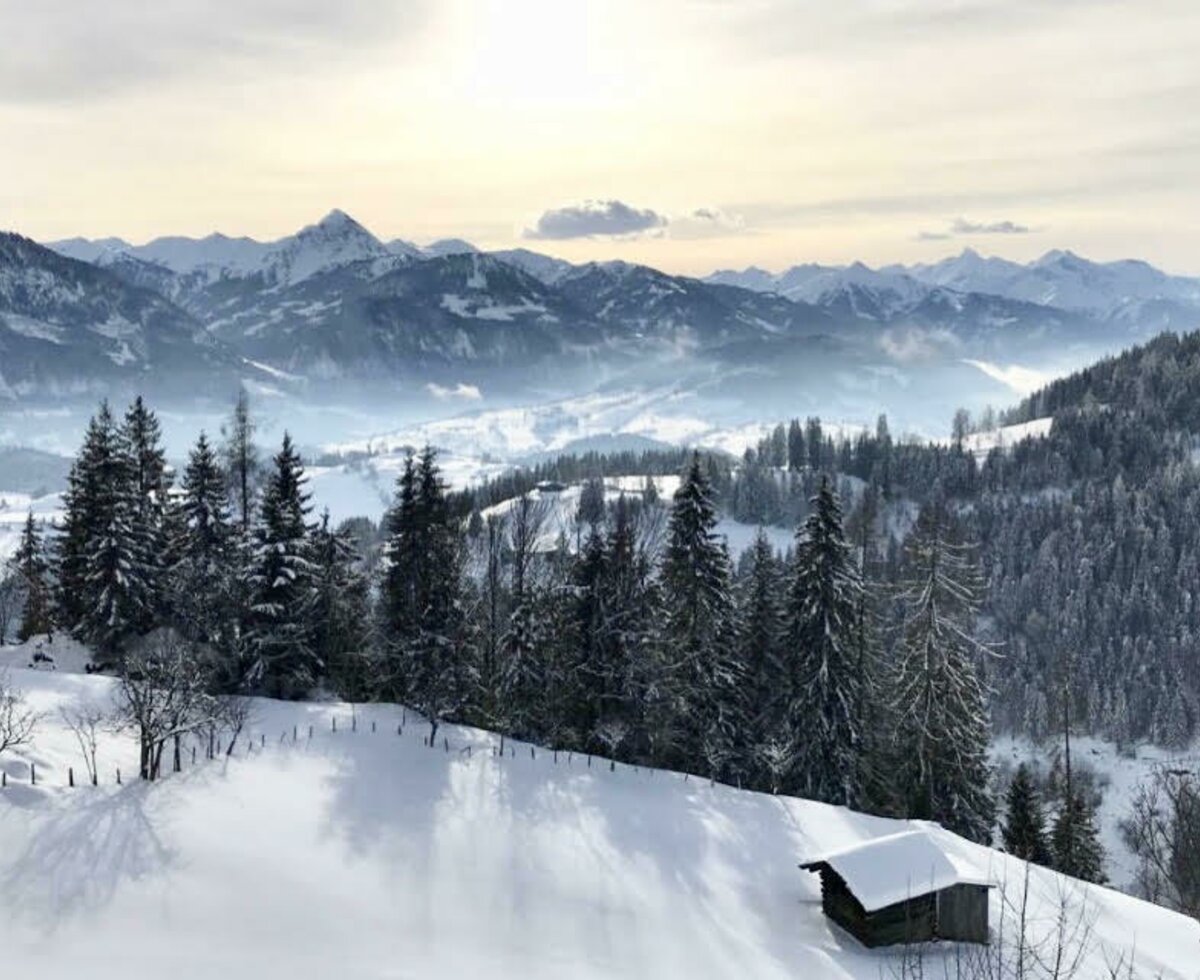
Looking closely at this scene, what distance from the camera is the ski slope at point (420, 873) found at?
23.7 metres

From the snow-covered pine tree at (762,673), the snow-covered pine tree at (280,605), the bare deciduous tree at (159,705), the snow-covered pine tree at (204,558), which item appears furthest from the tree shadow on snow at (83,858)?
the snow-covered pine tree at (762,673)

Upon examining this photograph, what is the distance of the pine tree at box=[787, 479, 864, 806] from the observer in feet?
145

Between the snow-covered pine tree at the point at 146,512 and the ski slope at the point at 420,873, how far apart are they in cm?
854

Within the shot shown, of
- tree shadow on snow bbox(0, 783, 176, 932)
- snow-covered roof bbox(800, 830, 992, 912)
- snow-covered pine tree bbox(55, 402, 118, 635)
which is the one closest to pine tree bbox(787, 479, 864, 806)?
snow-covered roof bbox(800, 830, 992, 912)

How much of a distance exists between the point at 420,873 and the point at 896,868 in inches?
606

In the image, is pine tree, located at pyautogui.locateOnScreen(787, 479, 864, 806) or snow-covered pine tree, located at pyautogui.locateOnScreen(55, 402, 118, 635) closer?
pine tree, located at pyautogui.locateOnScreen(787, 479, 864, 806)

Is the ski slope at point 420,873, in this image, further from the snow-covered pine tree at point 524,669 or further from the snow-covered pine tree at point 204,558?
the snow-covered pine tree at point 204,558

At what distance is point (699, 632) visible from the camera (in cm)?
4438

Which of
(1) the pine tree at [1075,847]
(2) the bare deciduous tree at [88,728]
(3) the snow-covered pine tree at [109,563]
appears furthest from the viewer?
Answer: (3) the snow-covered pine tree at [109,563]

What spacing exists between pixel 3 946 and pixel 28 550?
50.9 meters

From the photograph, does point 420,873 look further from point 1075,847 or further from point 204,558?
point 1075,847

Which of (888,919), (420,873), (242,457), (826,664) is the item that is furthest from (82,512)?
(888,919)

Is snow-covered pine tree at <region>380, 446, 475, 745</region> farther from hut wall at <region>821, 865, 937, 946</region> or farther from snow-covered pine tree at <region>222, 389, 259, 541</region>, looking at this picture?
hut wall at <region>821, 865, 937, 946</region>

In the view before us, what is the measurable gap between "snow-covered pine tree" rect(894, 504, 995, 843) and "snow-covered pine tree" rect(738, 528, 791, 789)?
20.0ft
